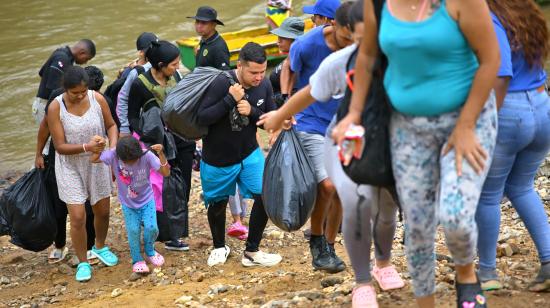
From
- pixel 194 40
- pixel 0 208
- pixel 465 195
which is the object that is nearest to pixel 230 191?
pixel 0 208

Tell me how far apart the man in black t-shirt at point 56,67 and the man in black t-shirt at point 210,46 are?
135 centimetres

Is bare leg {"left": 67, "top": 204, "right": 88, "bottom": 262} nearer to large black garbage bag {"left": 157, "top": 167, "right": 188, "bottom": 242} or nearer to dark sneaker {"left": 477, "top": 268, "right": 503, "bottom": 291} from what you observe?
large black garbage bag {"left": 157, "top": 167, "right": 188, "bottom": 242}

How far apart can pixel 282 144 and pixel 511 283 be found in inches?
74.8

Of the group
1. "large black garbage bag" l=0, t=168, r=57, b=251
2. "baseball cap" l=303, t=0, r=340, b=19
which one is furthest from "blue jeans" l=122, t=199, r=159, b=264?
"baseball cap" l=303, t=0, r=340, b=19

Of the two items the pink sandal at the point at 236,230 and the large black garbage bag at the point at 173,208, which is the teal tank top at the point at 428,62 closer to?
the large black garbage bag at the point at 173,208

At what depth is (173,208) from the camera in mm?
7879

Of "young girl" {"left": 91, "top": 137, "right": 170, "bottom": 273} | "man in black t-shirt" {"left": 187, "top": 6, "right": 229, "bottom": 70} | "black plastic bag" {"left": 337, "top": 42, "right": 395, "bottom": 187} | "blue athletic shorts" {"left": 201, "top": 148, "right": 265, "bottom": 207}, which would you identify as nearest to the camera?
"black plastic bag" {"left": 337, "top": 42, "right": 395, "bottom": 187}

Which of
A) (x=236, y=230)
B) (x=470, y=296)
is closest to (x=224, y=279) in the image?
(x=236, y=230)

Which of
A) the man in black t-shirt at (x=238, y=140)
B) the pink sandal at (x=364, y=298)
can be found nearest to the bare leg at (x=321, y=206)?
the man in black t-shirt at (x=238, y=140)

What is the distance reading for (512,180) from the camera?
16.5ft

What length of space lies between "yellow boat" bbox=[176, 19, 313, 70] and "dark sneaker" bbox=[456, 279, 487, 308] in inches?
456

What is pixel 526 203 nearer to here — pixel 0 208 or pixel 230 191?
pixel 230 191

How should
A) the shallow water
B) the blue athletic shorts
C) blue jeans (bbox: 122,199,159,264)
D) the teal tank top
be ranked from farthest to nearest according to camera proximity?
the shallow water
blue jeans (bbox: 122,199,159,264)
the blue athletic shorts
the teal tank top

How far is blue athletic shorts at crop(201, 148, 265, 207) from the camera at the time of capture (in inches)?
286
